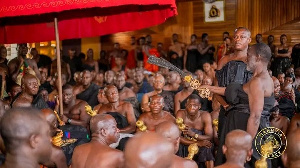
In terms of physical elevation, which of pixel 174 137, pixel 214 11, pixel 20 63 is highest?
pixel 214 11

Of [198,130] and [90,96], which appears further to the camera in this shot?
[90,96]

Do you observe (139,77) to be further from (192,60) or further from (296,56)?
(296,56)

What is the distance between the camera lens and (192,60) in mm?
15516

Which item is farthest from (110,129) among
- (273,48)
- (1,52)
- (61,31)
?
(273,48)

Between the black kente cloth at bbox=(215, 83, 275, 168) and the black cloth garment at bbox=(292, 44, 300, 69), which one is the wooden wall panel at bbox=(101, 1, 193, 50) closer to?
the black cloth garment at bbox=(292, 44, 300, 69)

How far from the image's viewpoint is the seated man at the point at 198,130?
687 cm

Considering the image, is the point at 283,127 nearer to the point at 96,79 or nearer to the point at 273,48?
the point at 96,79

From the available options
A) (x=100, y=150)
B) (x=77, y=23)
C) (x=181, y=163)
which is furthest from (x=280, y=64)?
(x=100, y=150)

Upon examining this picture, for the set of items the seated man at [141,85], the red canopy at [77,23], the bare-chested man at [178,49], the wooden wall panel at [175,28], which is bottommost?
the seated man at [141,85]

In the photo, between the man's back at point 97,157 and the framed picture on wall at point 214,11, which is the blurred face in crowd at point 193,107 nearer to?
the man's back at point 97,157

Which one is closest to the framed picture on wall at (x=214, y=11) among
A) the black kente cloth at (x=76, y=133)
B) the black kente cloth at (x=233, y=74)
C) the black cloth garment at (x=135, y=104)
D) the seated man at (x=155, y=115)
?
the black cloth garment at (x=135, y=104)

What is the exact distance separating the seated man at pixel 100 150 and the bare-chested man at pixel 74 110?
10.0 ft

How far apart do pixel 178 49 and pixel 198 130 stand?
897cm

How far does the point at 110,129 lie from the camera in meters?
4.56
